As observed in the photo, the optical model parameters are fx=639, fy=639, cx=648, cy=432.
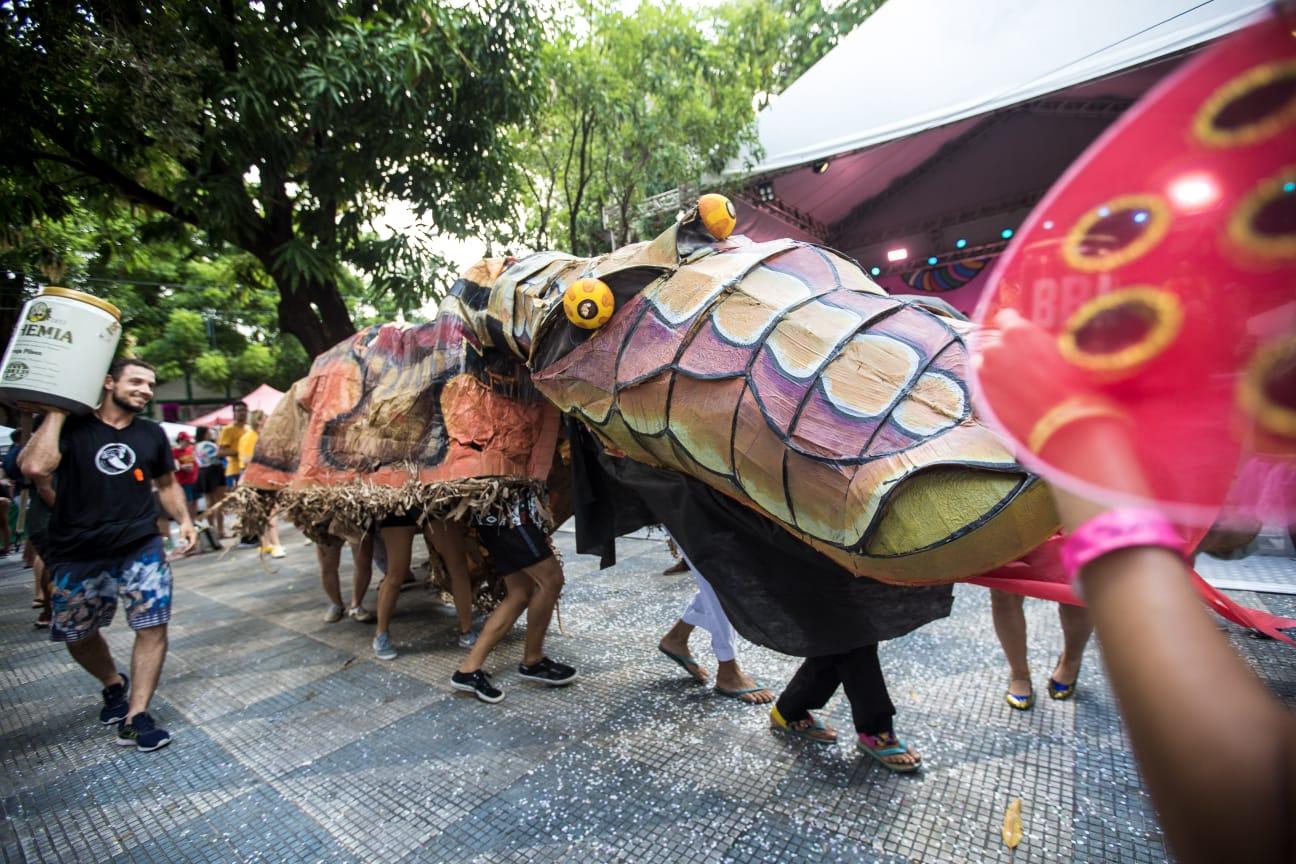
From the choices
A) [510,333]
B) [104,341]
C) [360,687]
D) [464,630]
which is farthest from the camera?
[464,630]

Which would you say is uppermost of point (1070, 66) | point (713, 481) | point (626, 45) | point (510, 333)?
point (626, 45)

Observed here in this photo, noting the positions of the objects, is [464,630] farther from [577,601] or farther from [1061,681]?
[1061,681]

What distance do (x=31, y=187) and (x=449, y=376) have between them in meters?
4.91

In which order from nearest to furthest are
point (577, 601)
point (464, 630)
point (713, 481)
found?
point (713, 481)
point (464, 630)
point (577, 601)

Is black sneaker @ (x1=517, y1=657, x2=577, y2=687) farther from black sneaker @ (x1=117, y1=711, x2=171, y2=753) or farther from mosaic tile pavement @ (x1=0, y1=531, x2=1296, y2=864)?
black sneaker @ (x1=117, y1=711, x2=171, y2=753)

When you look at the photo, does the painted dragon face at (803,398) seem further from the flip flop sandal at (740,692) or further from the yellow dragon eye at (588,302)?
the flip flop sandal at (740,692)

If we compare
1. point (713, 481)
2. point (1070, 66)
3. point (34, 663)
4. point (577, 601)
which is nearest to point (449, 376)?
point (713, 481)

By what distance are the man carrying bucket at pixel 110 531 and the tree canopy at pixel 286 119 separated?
2472 mm

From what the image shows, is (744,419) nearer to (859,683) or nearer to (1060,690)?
(859,683)

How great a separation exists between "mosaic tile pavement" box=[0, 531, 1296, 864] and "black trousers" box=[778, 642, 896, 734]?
20 cm

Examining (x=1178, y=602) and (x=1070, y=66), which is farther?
(x=1070, y=66)

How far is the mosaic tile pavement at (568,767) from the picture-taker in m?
2.09

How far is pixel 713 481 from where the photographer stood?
5.81 feet

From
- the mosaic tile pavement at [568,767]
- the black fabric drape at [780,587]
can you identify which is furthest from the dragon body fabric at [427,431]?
the black fabric drape at [780,587]
